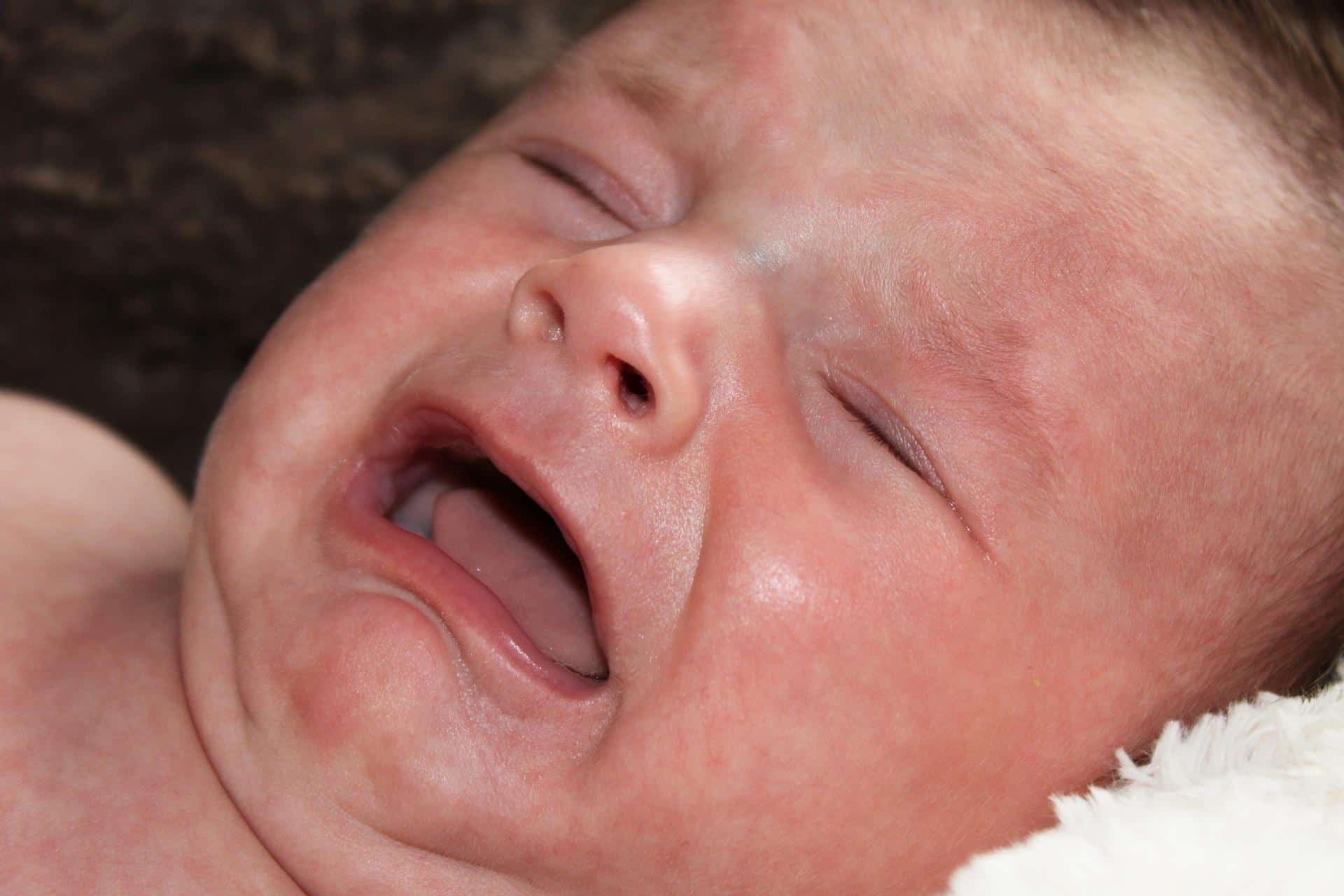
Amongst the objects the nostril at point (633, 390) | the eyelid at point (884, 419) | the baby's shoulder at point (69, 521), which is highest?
the eyelid at point (884, 419)

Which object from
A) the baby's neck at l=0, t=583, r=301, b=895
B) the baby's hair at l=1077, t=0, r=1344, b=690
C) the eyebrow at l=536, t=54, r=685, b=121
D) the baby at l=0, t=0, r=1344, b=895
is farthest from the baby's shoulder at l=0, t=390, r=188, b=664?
the baby's hair at l=1077, t=0, r=1344, b=690

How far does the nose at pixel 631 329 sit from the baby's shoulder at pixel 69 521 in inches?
26.3

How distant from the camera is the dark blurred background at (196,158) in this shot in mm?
2033

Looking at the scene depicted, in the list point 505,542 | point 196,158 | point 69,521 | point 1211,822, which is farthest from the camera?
point 196,158

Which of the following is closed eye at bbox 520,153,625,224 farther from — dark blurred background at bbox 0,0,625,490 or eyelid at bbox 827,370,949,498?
dark blurred background at bbox 0,0,625,490

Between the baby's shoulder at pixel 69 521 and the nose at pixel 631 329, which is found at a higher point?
the nose at pixel 631 329

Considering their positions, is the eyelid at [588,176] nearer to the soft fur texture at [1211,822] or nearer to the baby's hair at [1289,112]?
the baby's hair at [1289,112]

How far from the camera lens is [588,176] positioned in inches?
53.7

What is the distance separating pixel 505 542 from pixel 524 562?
0.10ft

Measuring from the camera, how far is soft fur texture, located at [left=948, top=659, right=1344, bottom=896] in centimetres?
105

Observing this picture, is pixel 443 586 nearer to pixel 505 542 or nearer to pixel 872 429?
pixel 505 542

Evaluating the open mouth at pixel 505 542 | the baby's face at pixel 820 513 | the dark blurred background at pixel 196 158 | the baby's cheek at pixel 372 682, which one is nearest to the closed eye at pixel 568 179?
the baby's face at pixel 820 513

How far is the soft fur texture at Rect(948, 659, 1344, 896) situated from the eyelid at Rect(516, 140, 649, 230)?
2.21 feet

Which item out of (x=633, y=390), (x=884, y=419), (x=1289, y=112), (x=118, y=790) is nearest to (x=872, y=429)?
(x=884, y=419)
